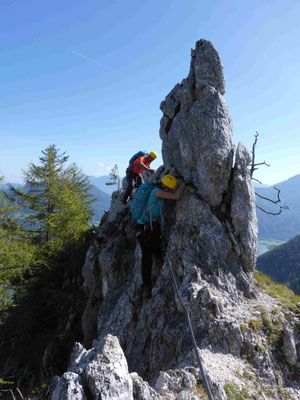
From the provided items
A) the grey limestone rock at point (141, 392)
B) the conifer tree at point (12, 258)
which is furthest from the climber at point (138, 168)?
the grey limestone rock at point (141, 392)

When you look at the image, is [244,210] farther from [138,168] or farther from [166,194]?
[138,168]

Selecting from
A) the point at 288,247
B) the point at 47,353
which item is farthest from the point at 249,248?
the point at 288,247

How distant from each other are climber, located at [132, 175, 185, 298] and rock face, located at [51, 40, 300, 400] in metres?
0.56

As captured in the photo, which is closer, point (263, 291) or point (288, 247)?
point (263, 291)

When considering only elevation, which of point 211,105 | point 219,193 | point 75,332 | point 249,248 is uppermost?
point 211,105

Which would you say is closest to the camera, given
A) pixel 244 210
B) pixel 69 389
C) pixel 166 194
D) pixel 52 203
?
pixel 69 389

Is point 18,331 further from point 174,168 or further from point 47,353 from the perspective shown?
point 174,168

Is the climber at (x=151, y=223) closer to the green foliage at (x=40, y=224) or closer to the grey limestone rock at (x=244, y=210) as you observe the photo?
the grey limestone rock at (x=244, y=210)

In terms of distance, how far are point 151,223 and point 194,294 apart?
2.82 metres

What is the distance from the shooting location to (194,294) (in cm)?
777

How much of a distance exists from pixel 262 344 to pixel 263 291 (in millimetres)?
2925

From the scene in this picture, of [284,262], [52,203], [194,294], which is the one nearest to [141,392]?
[194,294]

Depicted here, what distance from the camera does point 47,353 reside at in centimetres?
1308

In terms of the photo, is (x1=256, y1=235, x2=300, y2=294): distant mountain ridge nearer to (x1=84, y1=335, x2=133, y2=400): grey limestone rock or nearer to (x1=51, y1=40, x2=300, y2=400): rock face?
(x1=51, y1=40, x2=300, y2=400): rock face
